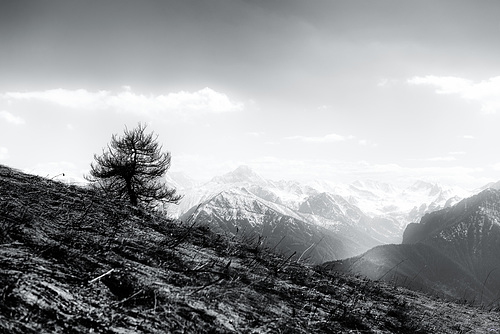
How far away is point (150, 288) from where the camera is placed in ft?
10.8

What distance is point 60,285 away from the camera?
9.28 ft

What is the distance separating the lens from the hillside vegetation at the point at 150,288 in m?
2.58

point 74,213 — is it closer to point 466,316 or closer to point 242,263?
point 242,263

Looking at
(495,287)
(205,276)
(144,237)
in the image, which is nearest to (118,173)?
(144,237)

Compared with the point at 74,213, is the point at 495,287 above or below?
below

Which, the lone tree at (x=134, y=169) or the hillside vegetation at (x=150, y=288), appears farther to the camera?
the lone tree at (x=134, y=169)

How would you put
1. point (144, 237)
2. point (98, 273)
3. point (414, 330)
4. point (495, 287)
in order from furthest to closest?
point (495, 287) → point (144, 237) → point (414, 330) → point (98, 273)

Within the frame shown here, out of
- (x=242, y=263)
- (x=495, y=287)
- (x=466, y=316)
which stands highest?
(x=242, y=263)

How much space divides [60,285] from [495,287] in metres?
244

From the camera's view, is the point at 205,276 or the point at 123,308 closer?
the point at 123,308

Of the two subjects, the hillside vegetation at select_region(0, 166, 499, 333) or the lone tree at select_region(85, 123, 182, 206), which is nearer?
the hillside vegetation at select_region(0, 166, 499, 333)

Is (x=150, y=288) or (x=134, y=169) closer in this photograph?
(x=150, y=288)

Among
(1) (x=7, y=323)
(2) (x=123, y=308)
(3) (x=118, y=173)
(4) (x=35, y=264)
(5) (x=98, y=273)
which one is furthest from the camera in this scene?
(3) (x=118, y=173)

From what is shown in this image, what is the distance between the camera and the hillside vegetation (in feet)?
8.46
